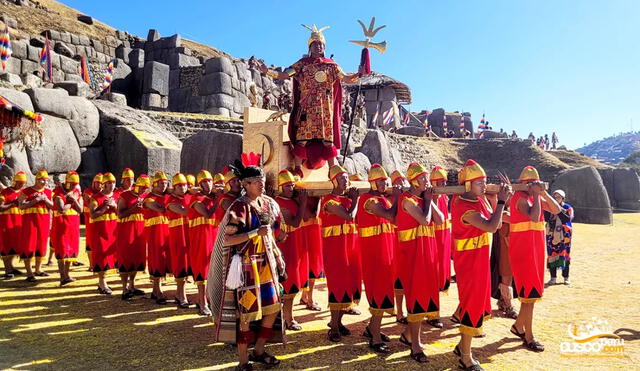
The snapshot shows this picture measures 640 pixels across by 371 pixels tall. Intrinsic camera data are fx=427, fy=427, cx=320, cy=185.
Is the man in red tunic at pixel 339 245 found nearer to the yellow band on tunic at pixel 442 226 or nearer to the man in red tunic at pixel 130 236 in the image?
the yellow band on tunic at pixel 442 226

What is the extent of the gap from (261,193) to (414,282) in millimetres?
1880

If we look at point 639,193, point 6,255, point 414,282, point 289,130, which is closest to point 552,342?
point 414,282

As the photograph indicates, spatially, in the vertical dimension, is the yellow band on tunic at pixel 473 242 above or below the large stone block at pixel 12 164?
below

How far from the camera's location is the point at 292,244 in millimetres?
5484

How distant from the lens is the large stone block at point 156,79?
2741 centimetres

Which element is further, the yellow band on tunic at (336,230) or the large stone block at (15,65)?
the large stone block at (15,65)

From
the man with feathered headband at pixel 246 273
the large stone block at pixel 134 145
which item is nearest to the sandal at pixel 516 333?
the man with feathered headband at pixel 246 273

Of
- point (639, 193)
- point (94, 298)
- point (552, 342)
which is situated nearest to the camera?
point (552, 342)

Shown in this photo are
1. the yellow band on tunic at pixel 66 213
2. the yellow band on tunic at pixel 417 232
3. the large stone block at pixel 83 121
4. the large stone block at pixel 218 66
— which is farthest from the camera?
the large stone block at pixel 218 66

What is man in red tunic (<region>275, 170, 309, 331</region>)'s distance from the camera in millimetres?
5402

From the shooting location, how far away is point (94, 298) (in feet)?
24.3

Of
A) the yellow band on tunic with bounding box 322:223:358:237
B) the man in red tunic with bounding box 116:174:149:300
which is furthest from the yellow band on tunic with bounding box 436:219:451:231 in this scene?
the man in red tunic with bounding box 116:174:149:300

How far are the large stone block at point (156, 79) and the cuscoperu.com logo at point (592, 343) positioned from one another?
27.2 m

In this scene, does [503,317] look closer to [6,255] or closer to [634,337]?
[634,337]
